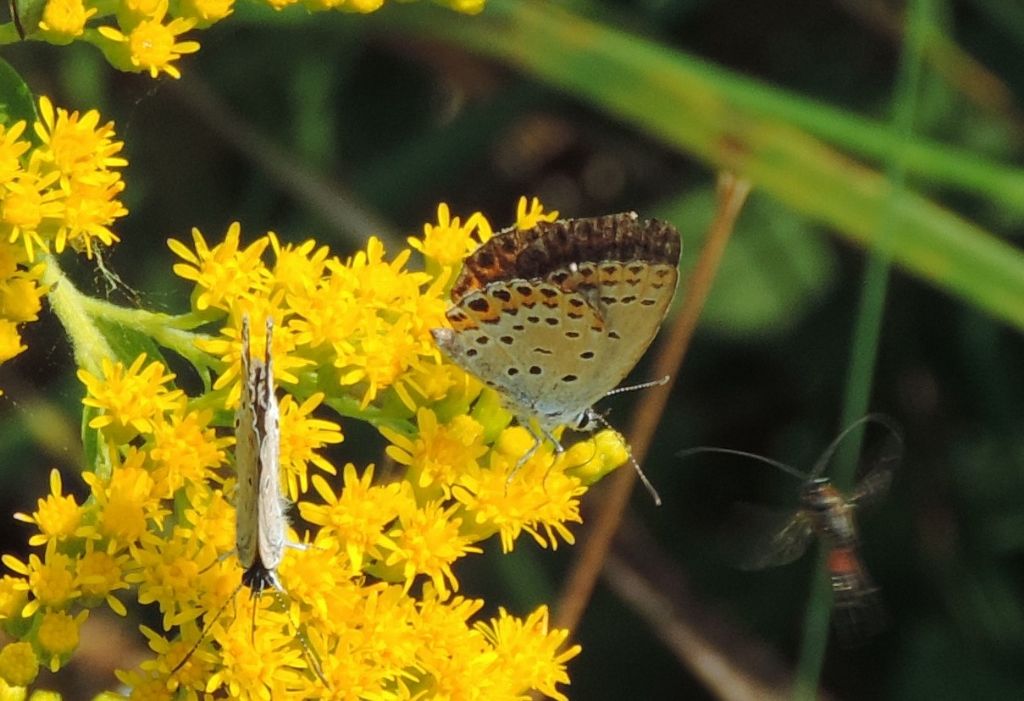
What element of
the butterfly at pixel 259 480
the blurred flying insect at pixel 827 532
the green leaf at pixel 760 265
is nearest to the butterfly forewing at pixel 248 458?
the butterfly at pixel 259 480

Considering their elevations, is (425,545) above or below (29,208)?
below

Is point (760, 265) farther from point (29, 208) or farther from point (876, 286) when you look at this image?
point (29, 208)

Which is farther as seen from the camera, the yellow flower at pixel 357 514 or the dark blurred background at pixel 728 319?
the dark blurred background at pixel 728 319

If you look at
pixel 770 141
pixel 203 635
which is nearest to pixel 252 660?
pixel 203 635

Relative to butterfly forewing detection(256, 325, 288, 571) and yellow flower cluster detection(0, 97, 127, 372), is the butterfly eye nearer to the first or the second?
butterfly forewing detection(256, 325, 288, 571)

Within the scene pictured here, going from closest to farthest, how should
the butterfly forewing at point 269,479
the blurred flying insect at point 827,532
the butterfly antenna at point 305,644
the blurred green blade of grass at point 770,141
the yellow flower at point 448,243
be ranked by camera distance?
1. the butterfly forewing at point 269,479
2. the butterfly antenna at point 305,644
3. the yellow flower at point 448,243
4. the blurred flying insect at point 827,532
5. the blurred green blade of grass at point 770,141

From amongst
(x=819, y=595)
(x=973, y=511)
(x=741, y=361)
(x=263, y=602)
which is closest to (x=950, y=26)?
(x=741, y=361)

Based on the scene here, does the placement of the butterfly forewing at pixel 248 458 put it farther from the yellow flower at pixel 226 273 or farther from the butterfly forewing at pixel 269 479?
the yellow flower at pixel 226 273

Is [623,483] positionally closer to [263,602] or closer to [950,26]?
[263,602]
